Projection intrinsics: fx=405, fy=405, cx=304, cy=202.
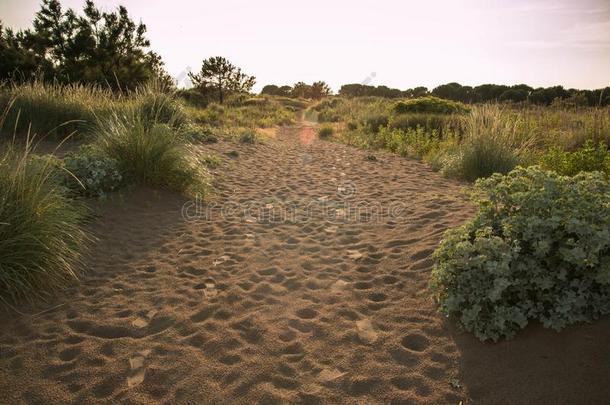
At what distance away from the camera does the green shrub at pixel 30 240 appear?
3389 mm

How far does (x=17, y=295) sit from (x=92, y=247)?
113 cm

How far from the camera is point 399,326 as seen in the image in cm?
321

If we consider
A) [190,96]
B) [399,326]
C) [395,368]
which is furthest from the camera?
[190,96]

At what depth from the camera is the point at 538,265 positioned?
2758mm

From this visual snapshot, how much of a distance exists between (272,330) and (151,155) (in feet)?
13.4

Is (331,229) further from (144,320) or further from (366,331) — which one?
(144,320)

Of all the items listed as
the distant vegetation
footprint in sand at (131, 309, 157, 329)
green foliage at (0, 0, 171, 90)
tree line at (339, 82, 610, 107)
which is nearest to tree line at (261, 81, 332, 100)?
tree line at (339, 82, 610, 107)

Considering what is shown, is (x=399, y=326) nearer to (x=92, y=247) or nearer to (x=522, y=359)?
(x=522, y=359)

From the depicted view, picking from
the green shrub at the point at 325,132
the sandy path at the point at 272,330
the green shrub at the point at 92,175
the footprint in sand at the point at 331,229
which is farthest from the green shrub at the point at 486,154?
the green shrub at the point at 325,132

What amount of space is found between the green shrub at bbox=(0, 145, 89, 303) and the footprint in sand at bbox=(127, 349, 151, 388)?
4.20ft

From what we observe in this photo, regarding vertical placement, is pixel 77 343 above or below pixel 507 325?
below

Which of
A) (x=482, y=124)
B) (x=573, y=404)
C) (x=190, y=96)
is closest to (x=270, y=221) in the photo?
(x=573, y=404)

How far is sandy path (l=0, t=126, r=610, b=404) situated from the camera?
2.53 metres

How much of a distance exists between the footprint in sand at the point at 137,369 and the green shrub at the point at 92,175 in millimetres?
3402
